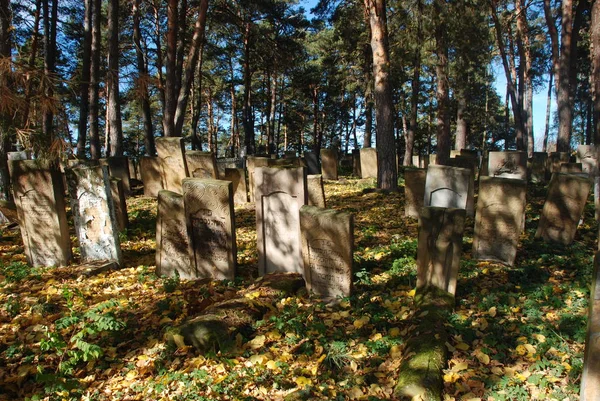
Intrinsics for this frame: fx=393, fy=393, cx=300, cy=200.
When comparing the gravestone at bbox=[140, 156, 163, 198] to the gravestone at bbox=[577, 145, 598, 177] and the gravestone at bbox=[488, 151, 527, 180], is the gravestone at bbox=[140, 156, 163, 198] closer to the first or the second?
the gravestone at bbox=[488, 151, 527, 180]

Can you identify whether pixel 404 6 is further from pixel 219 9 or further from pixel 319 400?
pixel 319 400

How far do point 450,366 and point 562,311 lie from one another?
1831 millimetres

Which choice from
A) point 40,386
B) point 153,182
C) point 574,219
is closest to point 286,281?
point 40,386

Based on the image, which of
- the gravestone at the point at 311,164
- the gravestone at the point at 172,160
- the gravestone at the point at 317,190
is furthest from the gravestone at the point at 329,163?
the gravestone at the point at 317,190

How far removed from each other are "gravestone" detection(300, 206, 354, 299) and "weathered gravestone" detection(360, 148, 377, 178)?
11467 mm

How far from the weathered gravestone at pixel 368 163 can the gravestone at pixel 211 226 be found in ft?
37.3

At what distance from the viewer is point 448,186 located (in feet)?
25.4

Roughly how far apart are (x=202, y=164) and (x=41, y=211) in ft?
16.7

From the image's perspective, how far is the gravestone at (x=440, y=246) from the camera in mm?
4770

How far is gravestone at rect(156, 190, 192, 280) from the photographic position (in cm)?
588

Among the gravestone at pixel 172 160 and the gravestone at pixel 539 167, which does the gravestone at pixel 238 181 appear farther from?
the gravestone at pixel 539 167

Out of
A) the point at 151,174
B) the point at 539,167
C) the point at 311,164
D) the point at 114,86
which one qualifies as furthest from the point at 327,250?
the point at 539,167

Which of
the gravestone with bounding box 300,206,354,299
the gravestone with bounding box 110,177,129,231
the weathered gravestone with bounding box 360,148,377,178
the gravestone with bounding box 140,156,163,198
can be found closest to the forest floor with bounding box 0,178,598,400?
the gravestone with bounding box 300,206,354,299

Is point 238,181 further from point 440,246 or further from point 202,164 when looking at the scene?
point 440,246
